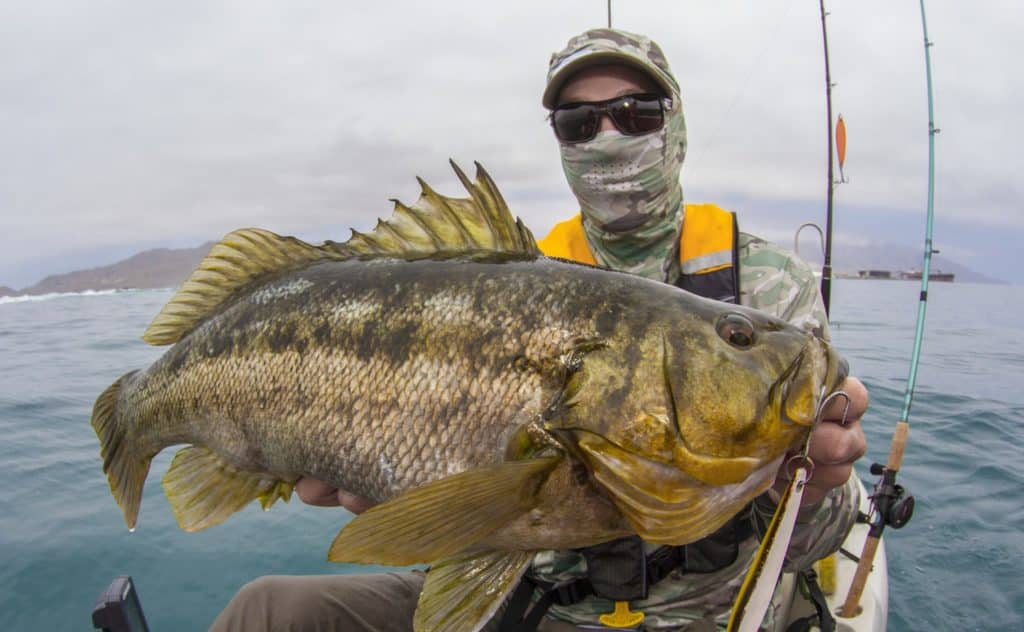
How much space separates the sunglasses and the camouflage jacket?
774 mm

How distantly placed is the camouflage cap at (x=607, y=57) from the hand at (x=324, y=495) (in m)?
1.90

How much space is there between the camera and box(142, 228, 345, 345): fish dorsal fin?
7.39 ft

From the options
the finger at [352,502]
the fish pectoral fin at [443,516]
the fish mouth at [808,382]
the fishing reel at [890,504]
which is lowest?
the fishing reel at [890,504]

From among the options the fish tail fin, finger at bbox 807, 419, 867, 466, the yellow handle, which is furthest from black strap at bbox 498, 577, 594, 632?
the fish tail fin

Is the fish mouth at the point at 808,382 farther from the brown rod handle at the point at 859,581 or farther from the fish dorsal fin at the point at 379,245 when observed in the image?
the brown rod handle at the point at 859,581

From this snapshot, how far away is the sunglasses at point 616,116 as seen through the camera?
268 centimetres

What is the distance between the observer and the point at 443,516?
1.44 metres

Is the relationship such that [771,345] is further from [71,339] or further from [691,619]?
[71,339]

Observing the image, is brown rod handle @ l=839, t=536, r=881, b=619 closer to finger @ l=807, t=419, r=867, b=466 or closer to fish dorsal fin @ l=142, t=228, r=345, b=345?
finger @ l=807, t=419, r=867, b=466

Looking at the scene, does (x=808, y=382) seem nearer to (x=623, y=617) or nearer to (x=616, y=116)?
(x=623, y=617)

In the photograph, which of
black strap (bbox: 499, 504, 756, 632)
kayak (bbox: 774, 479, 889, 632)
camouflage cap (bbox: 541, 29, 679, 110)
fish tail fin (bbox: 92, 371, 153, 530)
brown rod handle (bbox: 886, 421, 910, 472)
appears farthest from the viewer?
brown rod handle (bbox: 886, 421, 910, 472)

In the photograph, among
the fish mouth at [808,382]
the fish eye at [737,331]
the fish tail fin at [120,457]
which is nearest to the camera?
the fish mouth at [808,382]

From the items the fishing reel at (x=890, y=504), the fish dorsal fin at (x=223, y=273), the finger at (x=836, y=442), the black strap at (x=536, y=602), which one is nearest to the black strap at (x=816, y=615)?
the fishing reel at (x=890, y=504)


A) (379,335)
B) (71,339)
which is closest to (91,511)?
(379,335)
